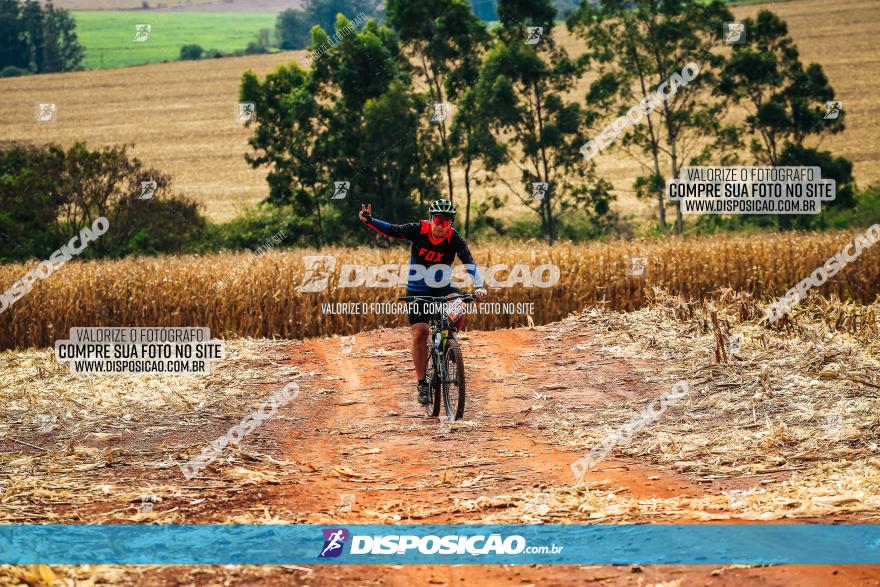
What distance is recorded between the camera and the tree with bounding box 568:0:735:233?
3653 centimetres

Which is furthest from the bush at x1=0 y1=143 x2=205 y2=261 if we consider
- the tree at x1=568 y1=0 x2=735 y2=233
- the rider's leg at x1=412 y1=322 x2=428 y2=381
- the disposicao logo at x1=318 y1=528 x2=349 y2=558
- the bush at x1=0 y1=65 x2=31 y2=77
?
the bush at x1=0 y1=65 x2=31 y2=77

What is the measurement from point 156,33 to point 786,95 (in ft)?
352

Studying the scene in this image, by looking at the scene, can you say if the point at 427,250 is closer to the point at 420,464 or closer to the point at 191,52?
the point at 420,464

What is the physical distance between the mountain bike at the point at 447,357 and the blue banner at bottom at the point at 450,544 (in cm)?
323

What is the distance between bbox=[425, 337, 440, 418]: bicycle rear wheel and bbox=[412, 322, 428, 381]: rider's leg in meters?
0.06

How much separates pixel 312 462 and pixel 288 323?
8.55m

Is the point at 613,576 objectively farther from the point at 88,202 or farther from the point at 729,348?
the point at 88,202

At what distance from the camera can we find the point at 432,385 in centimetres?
1109

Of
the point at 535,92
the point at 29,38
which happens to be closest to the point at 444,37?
the point at 535,92

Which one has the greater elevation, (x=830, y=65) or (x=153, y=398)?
(x=830, y=65)

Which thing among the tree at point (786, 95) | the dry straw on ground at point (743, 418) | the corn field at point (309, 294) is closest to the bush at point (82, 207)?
the corn field at point (309, 294)

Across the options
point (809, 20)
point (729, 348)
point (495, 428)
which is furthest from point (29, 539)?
point (809, 20)

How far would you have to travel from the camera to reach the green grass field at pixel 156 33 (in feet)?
356

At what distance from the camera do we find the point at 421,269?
11.3 metres
